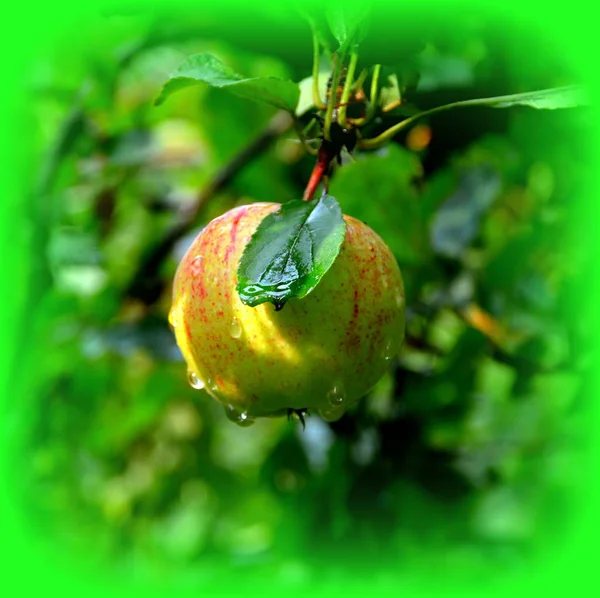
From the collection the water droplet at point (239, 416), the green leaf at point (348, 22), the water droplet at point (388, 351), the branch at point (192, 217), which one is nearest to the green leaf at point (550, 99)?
the green leaf at point (348, 22)

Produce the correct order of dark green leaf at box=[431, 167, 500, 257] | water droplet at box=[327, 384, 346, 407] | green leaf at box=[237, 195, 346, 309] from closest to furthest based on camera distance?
green leaf at box=[237, 195, 346, 309]
water droplet at box=[327, 384, 346, 407]
dark green leaf at box=[431, 167, 500, 257]

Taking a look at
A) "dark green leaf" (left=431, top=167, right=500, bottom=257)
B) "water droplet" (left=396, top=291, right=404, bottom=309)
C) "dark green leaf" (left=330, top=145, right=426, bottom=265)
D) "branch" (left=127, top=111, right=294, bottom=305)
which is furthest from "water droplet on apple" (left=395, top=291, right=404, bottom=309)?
"branch" (left=127, top=111, right=294, bottom=305)

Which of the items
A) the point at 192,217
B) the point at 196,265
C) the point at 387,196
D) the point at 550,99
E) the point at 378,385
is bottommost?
the point at 378,385

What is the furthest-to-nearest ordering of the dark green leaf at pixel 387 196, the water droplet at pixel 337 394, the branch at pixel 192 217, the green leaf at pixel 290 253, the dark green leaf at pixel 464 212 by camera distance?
the branch at pixel 192 217, the dark green leaf at pixel 464 212, the dark green leaf at pixel 387 196, the water droplet at pixel 337 394, the green leaf at pixel 290 253

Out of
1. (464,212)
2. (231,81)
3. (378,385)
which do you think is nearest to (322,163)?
(231,81)

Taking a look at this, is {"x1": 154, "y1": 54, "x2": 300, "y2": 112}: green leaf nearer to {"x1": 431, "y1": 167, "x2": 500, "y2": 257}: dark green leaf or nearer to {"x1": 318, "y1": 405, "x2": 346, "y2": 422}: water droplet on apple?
{"x1": 318, "y1": 405, "x2": 346, "y2": 422}: water droplet on apple

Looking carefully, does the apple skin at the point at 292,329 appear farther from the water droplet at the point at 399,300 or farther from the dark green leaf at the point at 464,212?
the dark green leaf at the point at 464,212

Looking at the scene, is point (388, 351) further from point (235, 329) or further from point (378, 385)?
point (378, 385)
